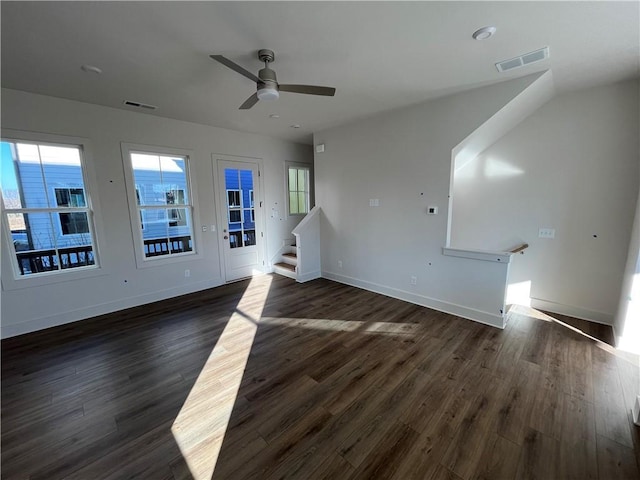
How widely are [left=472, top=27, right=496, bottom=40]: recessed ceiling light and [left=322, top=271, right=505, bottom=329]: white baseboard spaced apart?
291 centimetres

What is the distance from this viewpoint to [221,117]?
4070 millimetres

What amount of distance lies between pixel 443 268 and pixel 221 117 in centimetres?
402

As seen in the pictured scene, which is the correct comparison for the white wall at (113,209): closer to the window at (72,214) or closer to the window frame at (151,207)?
the window frame at (151,207)

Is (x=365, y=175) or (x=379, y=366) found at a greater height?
(x=365, y=175)

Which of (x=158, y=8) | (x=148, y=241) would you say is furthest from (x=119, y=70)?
(x=148, y=241)

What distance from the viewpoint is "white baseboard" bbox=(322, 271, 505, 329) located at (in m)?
3.25

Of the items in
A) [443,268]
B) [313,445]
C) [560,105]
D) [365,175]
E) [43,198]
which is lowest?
[313,445]

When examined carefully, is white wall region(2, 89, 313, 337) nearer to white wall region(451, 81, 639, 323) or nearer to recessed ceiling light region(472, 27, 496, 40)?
recessed ceiling light region(472, 27, 496, 40)

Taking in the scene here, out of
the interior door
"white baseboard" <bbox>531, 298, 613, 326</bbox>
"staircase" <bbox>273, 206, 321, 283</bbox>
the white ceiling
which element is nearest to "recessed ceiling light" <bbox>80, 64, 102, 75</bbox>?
the white ceiling

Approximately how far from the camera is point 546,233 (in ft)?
11.5

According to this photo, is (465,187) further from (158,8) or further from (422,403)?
Result: (158,8)

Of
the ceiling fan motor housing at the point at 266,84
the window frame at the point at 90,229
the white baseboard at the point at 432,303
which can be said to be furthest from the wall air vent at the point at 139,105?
the white baseboard at the point at 432,303

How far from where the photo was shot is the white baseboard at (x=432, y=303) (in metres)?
3.25

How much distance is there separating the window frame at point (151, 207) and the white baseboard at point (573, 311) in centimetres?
536
